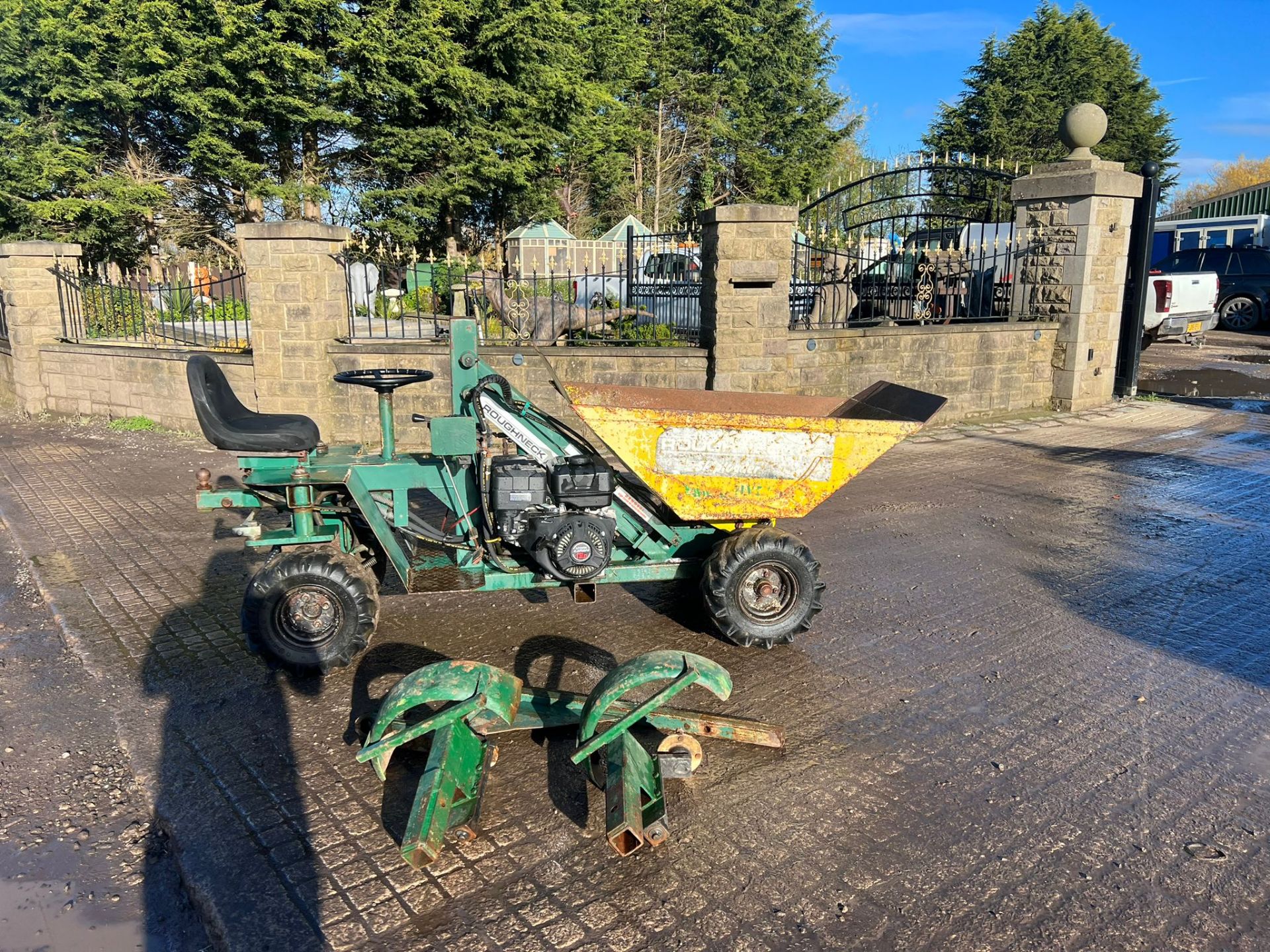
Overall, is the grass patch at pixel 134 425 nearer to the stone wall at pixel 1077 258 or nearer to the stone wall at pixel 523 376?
the stone wall at pixel 523 376

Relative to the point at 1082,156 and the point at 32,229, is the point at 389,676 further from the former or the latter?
the point at 32,229

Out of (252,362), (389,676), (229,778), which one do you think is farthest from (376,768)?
(252,362)

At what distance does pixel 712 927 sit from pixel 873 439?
8.74ft

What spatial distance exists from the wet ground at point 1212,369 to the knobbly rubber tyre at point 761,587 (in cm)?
1137

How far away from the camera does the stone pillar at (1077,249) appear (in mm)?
12320

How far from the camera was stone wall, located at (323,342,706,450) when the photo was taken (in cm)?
1004

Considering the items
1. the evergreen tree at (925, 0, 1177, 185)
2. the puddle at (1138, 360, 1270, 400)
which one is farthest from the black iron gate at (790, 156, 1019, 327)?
the evergreen tree at (925, 0, 1177, 185)

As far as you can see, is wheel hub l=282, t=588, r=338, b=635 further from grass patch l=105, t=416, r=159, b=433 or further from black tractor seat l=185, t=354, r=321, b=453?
grass patch l=105, t=416, r=159, b=433

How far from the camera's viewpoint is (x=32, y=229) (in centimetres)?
2975

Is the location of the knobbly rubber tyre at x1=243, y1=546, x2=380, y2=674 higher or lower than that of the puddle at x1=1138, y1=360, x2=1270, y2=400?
lower

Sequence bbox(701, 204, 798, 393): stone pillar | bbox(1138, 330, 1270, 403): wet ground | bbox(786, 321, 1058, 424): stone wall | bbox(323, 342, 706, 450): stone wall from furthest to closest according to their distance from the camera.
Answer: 1. bbox(1138, 330, 1270, 403): wet ground
2. bbox(786, 321, 1058, 424): stone wall
3. bbox(323, 342, 706, 450): stone wall
4. bbox(701, 204, 798, 393): stone pillar

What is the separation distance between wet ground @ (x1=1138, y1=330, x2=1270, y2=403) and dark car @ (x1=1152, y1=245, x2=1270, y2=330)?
68 cm

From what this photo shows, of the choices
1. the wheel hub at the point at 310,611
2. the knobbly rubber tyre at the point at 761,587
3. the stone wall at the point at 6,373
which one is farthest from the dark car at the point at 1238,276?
the stone wall at the point at 6,373

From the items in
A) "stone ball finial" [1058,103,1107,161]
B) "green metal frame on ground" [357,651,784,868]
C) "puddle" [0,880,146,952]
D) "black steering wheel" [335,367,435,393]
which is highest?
"stone ball finial" [1058,103,1107,161]
